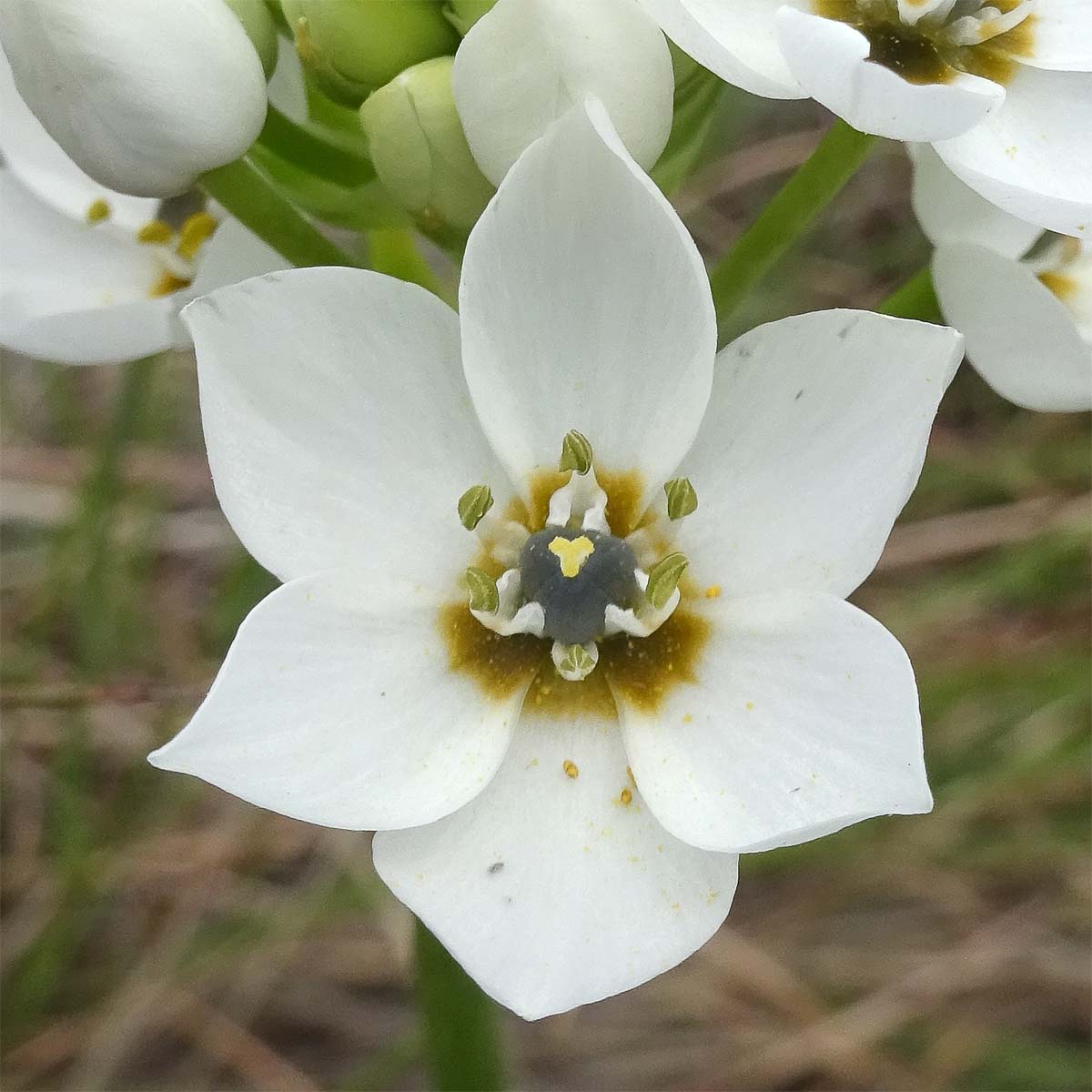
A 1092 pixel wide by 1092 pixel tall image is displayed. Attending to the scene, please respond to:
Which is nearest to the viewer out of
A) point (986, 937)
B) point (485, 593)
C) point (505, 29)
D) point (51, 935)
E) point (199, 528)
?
point (505, 29)

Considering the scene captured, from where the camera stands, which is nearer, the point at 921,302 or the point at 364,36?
the point at 364,36


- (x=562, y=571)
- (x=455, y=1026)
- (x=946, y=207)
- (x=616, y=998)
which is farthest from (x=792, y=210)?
(x=616, y=998)

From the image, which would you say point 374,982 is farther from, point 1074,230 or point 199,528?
point 1074,230

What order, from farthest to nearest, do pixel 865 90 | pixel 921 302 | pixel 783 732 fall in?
pixel 921 302, pixel 783 732, pixel 865 90

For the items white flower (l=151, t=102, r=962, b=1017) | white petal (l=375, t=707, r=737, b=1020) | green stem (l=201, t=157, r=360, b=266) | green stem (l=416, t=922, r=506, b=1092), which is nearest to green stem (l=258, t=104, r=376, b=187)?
green stem (l=201, t=157, r=360, b=266)

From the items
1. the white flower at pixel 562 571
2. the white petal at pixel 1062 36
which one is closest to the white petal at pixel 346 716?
the white flower at pixel 562 571

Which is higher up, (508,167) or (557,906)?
(508,167)

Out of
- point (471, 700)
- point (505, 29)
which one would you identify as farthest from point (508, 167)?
point (471, 700)

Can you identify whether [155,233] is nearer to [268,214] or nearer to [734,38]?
[268,214]
